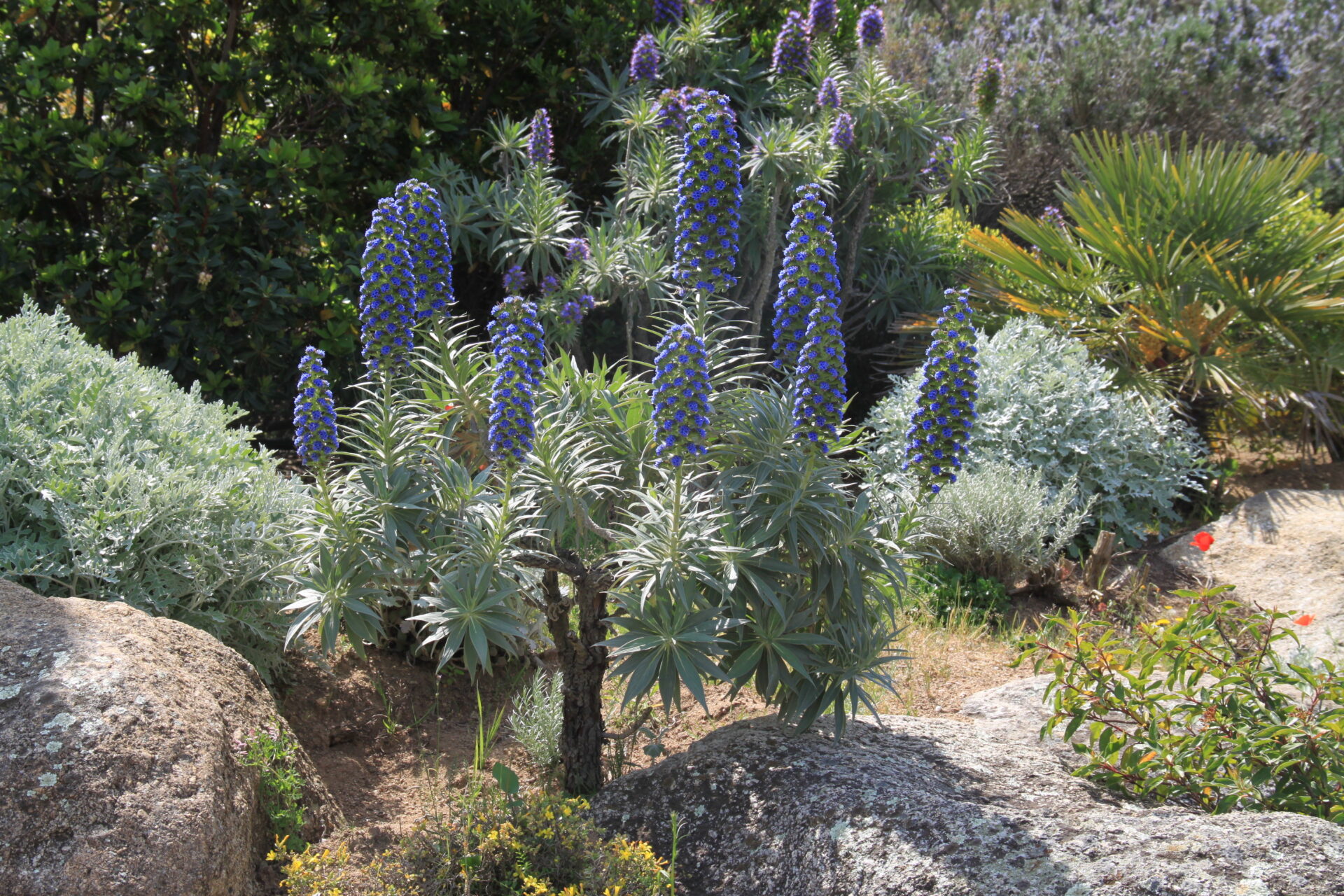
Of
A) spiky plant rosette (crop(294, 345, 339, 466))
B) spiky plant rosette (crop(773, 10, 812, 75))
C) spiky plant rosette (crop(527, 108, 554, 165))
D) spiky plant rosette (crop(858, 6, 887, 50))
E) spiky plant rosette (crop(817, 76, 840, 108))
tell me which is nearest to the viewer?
spiky plant rosette (crop(294, 345, 339, 466))

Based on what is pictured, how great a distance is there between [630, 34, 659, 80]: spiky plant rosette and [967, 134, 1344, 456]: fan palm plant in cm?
251

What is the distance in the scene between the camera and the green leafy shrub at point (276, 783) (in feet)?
8.61

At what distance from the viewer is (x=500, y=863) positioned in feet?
8.20

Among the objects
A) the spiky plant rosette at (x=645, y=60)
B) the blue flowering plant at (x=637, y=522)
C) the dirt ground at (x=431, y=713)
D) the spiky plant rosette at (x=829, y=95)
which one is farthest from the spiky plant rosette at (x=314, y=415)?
the spiky plant rosette at (x=829, y=95)

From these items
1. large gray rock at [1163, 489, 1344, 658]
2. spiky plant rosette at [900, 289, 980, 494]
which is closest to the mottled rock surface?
spiky plant rosette at [900, 289, 980, 494]

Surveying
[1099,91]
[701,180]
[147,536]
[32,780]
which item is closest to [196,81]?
[147,536]

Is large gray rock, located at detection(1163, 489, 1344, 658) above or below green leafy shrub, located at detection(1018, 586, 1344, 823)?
above

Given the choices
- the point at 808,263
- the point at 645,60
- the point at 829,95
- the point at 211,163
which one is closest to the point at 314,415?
the point at 808,263

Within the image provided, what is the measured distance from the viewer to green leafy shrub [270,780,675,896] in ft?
7.96

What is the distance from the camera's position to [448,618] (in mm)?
2541

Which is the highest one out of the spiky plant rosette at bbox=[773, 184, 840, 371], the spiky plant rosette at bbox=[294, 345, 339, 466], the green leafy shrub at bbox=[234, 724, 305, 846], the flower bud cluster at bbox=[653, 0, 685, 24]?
the flower bud cluster at bbox=[653, 0, 685, 24]

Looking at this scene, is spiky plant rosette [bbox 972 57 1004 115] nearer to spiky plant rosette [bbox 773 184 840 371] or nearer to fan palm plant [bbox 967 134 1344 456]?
fan palm plant [bbox 967 134 1344 456]

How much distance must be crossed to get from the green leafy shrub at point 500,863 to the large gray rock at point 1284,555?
3.60 metres

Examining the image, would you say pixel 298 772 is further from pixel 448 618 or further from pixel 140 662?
pixel 448 618
